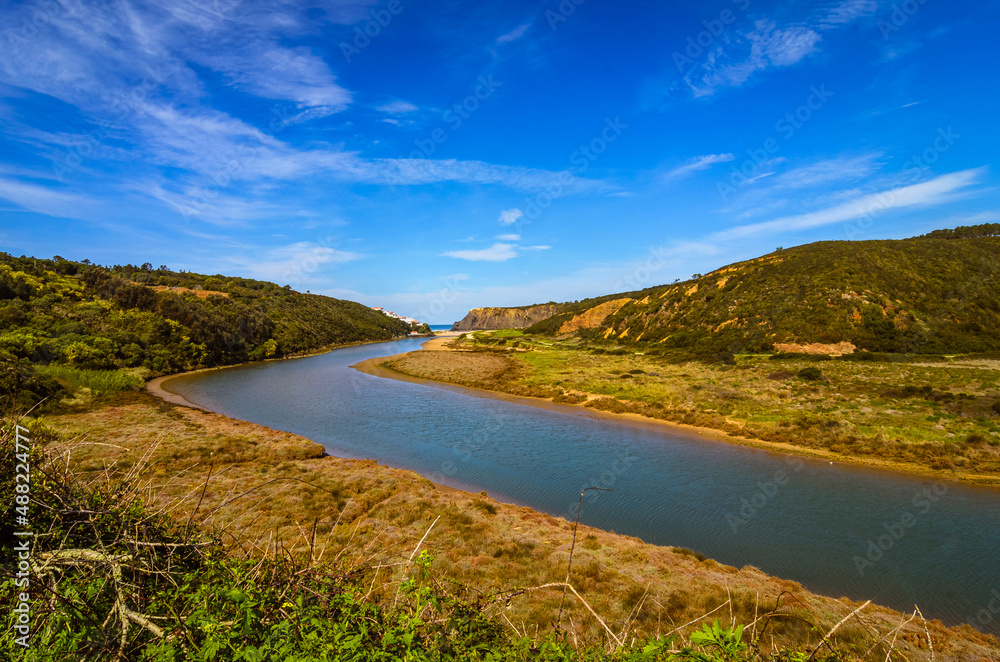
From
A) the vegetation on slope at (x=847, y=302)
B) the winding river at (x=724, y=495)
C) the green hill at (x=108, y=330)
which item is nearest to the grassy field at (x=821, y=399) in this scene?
the winding river at (x=724, y=495)

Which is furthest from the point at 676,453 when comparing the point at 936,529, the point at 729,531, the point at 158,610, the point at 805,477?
the point at 158,610

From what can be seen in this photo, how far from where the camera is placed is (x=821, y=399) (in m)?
21.4

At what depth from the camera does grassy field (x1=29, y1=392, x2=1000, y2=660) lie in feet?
19.6

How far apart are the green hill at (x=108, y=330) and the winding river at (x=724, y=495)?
487 inches

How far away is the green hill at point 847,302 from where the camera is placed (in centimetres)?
3478

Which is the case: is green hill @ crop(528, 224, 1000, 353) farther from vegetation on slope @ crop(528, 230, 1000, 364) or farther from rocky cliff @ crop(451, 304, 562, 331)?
rocky cliff @ crop(451, 304, 562, 331)

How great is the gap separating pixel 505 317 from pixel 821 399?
436 ft

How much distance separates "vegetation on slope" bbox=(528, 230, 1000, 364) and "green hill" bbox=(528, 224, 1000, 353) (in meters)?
0.08

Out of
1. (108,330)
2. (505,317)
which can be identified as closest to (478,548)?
(108,330)

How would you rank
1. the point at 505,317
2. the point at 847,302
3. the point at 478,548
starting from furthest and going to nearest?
the point at 505,317 < the point at 847,302 < the point at 478,548

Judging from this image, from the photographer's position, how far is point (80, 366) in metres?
28.9

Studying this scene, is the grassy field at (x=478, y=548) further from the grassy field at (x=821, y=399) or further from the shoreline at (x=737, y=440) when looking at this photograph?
the grassy field at (x=821, y=399)

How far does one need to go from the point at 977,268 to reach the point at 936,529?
1991 inches

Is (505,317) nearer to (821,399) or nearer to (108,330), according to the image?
(108,330)
